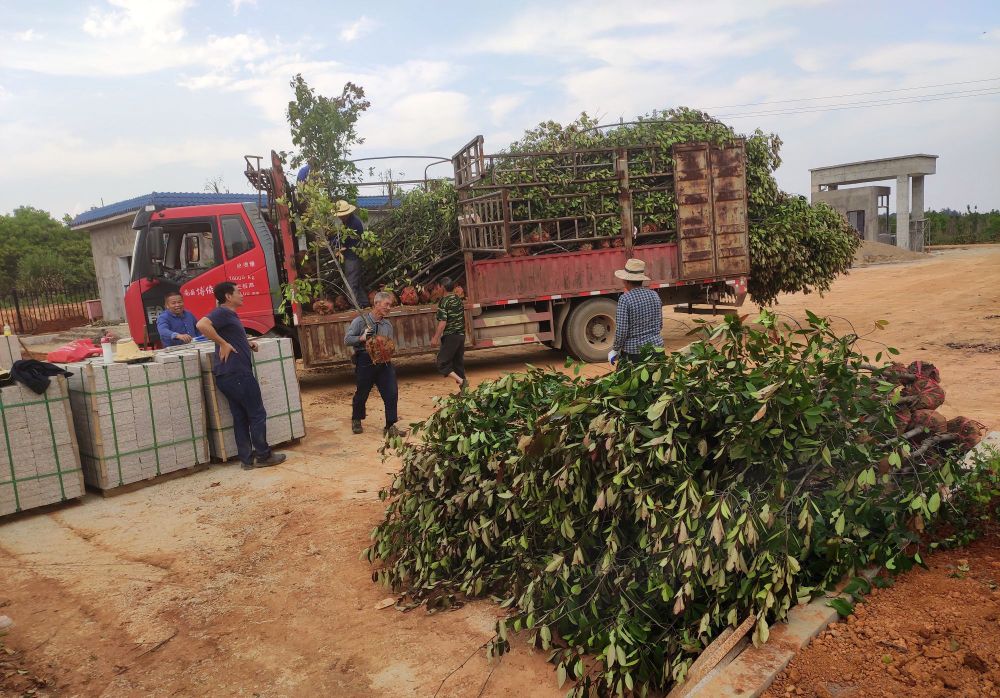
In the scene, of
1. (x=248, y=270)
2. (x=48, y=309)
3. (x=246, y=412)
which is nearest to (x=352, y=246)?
(x=248, y=270)

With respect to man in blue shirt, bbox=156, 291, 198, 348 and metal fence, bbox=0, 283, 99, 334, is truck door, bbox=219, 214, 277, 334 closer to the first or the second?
man in blue shirt, bbox=156, 291, 198, 348

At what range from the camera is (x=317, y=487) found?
6422mm

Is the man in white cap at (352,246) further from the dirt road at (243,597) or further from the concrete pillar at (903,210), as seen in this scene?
the concrete pillar at (903,210)

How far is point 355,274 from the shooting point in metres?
10.5

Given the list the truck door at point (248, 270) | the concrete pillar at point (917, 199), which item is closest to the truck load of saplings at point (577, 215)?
the truck door at point (248, 270)

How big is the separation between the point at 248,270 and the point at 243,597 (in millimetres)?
6543

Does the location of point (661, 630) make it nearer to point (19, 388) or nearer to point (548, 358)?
point (19, 388)

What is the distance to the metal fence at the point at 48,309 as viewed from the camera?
21891mm

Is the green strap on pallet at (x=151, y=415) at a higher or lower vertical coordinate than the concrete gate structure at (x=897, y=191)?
lower

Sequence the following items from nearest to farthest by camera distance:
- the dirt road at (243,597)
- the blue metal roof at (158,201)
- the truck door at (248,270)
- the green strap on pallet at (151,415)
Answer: the dirt road at (243,597)
the green strap on pallet at (151,415)
the truck door at (248,270)
the blue metal roof at (158,201)

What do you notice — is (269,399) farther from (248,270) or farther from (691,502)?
(691,502)

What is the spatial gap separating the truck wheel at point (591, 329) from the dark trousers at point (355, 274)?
10.2 feet

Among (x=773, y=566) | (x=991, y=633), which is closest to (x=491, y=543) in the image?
(x=773, y=566)

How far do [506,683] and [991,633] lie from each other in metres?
2.03
